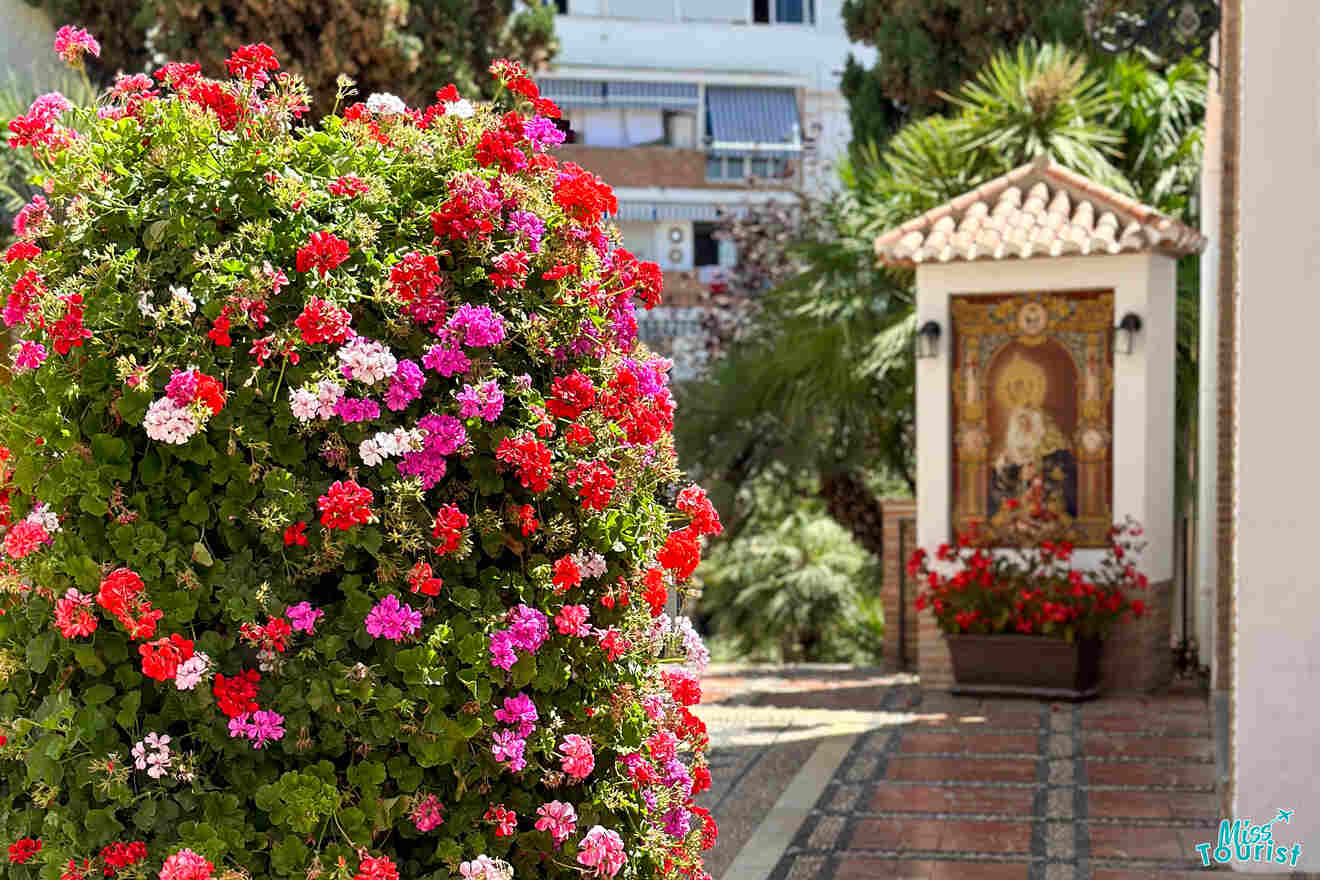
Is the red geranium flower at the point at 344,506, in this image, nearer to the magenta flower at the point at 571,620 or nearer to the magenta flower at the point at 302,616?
the magenta flower at the point at 302,616

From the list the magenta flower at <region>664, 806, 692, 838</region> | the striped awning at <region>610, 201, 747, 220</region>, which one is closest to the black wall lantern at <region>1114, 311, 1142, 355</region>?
the magenta flower at <region>664, 806, 692, 838</region>

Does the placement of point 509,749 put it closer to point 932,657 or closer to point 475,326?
point 475,326

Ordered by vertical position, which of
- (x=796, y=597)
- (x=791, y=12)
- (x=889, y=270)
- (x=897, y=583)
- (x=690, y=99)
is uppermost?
(x=791, y=12)

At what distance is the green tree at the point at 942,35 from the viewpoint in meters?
13.5

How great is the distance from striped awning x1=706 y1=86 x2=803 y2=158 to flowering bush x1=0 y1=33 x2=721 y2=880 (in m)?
24.1

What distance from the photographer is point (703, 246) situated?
2786 cm

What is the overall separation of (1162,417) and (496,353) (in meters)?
7.83

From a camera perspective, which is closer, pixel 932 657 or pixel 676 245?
pixel 932 657

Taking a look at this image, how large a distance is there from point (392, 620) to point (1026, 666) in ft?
25.0

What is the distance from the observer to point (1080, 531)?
10141 mm

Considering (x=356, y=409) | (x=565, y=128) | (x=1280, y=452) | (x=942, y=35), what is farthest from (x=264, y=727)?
(x=942, y=35)

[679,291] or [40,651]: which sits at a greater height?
[679,291]

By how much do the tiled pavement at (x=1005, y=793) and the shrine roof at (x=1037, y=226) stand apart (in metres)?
2.85

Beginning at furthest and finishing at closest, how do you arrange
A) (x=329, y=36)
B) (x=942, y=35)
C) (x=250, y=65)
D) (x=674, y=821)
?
(x=942, y=35) < (x=329, y=36) < (x=674, y=821) < (x=250, y=65)
